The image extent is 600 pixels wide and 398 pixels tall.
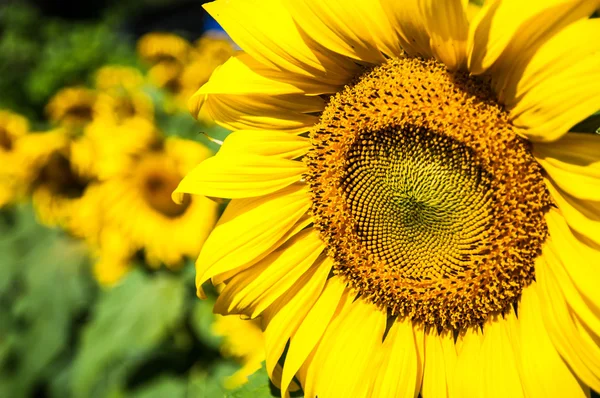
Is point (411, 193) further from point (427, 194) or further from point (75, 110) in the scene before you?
point (75, 110)

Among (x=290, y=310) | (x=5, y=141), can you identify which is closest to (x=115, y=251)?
(x=5, y=141)

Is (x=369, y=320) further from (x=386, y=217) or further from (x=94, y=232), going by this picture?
(x=94, y=232)

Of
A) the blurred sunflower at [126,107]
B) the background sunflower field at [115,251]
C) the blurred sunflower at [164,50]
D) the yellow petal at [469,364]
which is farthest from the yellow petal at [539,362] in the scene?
the blurred sunflower at [164,50]

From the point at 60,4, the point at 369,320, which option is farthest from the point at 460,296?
the point at 60,4

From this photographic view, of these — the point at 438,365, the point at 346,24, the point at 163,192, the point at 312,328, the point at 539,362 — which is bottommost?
the point at 163,192

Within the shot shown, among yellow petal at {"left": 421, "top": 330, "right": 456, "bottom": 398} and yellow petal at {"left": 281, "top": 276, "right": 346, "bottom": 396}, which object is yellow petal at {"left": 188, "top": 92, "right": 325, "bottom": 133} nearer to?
yellow petal at {"left": 281, "top": 276, "right": 346, "bottom": 396}

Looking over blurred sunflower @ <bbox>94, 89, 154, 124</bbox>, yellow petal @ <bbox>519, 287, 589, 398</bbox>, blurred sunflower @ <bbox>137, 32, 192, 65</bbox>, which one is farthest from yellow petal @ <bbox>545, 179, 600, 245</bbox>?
blurred sunflower @ <bbox>137, 32, 192, 65</bbox>
